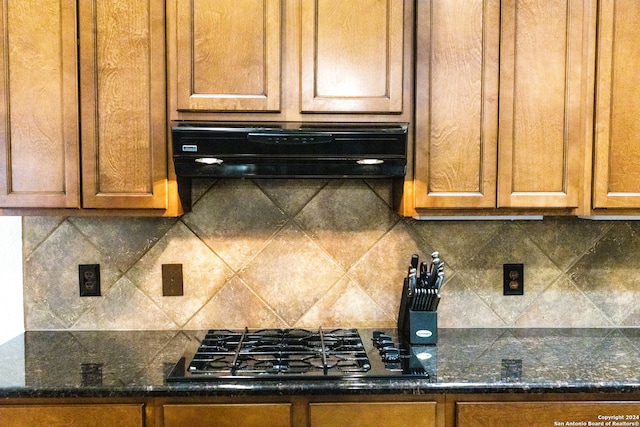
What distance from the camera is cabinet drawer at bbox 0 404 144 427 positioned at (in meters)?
1.53

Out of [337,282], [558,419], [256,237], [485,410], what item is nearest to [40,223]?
[256,237]

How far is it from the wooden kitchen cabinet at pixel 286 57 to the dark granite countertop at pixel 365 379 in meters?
0.88

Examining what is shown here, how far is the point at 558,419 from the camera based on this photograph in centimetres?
156

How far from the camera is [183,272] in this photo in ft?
7.06

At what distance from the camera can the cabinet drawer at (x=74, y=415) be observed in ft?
5.02

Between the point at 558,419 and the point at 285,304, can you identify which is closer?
the point at 558,419

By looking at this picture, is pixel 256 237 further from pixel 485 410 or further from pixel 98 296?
pixel 485 410

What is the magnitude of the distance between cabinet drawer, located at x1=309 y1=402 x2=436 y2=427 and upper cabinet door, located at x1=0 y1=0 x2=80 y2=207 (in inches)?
43.8

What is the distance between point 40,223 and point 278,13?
4.27 ft

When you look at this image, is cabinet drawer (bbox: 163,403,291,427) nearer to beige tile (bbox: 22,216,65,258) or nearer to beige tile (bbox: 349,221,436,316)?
beige tile (bbox: 349,221,436,316)

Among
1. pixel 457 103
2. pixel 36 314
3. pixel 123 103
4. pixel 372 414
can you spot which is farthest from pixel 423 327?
pixel 36 314

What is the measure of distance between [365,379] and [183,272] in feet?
3.17

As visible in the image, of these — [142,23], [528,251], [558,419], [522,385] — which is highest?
[142,23]

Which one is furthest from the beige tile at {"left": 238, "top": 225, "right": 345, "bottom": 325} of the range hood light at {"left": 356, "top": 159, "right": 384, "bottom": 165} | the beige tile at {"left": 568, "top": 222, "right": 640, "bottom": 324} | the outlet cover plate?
the beige tile at {"left": 568, "top": 222, "right": 640, "bottom": 324}
